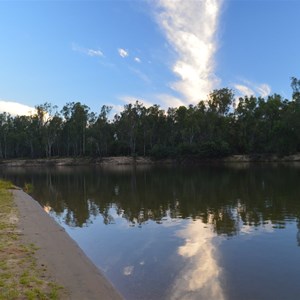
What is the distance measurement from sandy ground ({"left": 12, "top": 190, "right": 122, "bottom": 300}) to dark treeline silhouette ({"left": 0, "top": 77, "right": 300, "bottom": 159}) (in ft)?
313

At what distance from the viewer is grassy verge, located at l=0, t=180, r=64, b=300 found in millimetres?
8992

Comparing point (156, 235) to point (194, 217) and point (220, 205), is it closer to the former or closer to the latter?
point (194, 217)

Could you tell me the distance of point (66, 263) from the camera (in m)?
12.3

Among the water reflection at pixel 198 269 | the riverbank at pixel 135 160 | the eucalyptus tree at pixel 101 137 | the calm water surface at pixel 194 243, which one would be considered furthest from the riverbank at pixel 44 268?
the eucalyptus tree at pixel 101 137

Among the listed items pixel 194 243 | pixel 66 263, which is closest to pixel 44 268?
pixel 66 263

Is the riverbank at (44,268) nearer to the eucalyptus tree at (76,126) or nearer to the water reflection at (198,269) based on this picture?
the water reflection at (198,269)

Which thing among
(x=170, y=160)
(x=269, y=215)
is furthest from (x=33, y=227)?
(x=170, y=160)

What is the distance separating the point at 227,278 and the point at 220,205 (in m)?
15.3

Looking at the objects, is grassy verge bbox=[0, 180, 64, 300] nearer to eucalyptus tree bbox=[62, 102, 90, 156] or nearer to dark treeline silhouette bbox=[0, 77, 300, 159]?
dark treeline silhouette bbox=[0, 77, 300, 159]

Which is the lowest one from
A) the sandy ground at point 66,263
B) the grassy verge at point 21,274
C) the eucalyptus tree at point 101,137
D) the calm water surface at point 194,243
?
the calm water surface at point 194,243

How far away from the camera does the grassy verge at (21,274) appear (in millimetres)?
8992

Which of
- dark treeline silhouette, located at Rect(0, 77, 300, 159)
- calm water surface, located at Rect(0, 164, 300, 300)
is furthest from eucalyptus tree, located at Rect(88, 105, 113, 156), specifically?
calm water surface, located at Rect(0, 164, 300, 300)

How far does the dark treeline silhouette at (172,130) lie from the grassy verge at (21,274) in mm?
98343

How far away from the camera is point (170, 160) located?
390 feet
